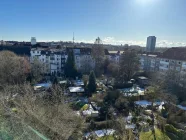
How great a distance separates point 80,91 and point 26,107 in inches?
548

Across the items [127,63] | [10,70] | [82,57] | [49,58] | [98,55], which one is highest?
[98,55]

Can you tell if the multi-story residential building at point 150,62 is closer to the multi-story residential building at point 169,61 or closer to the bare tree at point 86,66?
the multi-story residential building at point 169,61

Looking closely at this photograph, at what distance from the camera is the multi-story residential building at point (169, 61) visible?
2878 centimetres

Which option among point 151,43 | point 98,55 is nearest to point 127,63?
point 98,55

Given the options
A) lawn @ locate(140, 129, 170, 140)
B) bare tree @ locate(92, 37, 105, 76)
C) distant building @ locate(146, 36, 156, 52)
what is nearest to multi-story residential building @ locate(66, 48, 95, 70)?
bare tree @ locate(92, 37, 105, 76)

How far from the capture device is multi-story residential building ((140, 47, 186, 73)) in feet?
94.4

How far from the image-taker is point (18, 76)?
73.8 ft

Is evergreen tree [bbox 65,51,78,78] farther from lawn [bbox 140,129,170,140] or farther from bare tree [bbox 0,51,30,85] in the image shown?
lawn [bbox 140,129,170,140]

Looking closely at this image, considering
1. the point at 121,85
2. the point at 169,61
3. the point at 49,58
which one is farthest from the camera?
the point at 49,58

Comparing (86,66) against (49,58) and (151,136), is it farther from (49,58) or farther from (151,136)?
(151,136)

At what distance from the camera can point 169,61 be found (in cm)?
3123

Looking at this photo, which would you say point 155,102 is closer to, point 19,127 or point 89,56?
point 19,127

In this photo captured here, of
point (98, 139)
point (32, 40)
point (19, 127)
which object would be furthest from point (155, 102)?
point (32, 40)

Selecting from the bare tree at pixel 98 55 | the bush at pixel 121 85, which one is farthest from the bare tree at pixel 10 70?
the bare tree at pixel 98 55
